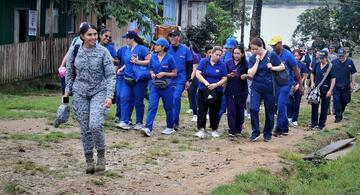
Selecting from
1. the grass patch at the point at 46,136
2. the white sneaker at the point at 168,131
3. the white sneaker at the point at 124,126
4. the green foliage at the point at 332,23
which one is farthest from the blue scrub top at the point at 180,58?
the green foliage at the point at 332,23

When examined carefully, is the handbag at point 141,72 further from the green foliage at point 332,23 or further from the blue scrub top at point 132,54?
the green foliage at point 332,23

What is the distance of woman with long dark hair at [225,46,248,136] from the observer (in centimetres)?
1103

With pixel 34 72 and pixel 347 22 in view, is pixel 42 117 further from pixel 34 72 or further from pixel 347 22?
pixel 347 22

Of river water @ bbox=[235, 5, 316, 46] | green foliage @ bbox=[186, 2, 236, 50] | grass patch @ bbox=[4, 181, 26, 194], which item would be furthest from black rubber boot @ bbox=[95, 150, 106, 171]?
river water @ bbox=[235, 5, 316, 46]

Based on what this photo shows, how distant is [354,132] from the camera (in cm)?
1320

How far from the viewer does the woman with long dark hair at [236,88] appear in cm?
1103

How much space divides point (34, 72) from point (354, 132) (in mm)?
10648

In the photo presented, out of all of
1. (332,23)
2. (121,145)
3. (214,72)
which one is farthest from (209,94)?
(332,23)

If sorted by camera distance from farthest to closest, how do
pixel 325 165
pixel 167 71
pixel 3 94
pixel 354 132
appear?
pixel 3 94 < pixel 354 132 < pixel 167 71 < pixel 325 165

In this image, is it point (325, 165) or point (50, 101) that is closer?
point (325, 165)

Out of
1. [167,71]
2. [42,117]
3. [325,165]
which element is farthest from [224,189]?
[42,117]

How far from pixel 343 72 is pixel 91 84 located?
27.5ft

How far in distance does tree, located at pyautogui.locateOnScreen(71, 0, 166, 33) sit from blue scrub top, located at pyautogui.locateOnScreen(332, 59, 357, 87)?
25.5ft

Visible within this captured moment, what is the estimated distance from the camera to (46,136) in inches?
392
